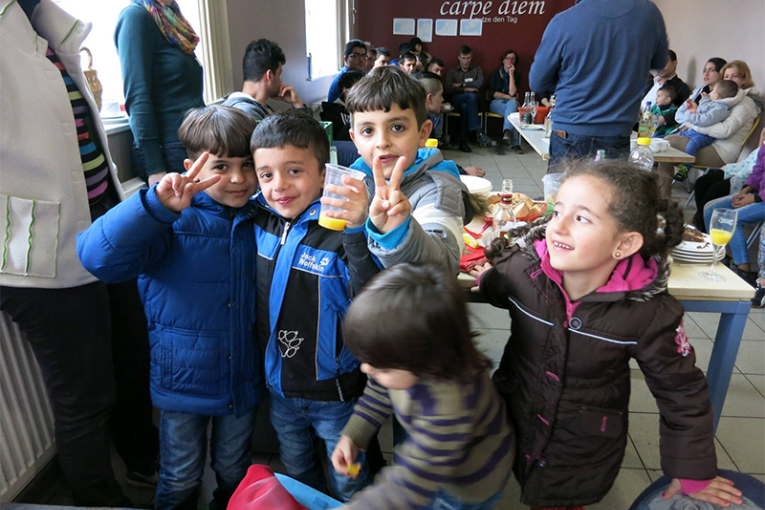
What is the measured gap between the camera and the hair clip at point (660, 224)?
124 cm

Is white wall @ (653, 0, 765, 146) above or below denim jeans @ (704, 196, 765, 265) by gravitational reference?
above

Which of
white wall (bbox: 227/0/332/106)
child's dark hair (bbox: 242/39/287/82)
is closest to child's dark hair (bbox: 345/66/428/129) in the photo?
child's dark hair (bbox: 242/39/287/82)

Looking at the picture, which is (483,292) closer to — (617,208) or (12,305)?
(617,208)

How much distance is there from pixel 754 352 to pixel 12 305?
3209 millimetres

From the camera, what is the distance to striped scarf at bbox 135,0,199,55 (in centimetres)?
221

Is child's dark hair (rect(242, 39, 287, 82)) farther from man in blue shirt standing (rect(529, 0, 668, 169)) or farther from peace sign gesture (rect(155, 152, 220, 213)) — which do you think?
peace sign gesture (rect(155, 152, 220, 213))

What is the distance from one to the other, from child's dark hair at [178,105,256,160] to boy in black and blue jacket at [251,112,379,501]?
0.05 m

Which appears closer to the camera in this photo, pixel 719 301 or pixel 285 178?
pixel 285 178

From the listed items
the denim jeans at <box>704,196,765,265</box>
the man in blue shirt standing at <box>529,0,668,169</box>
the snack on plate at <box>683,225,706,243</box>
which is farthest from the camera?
the denim jeans at <box>704,196,765,265</box>

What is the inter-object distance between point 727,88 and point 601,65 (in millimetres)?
2635

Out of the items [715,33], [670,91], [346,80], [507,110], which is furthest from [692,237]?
[507,110]

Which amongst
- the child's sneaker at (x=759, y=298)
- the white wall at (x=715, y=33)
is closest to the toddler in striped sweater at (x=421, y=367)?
the child's sneaker at (x=759, y=298)

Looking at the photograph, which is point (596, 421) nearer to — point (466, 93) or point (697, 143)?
point (697, 143)

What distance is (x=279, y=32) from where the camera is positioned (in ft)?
16.1
